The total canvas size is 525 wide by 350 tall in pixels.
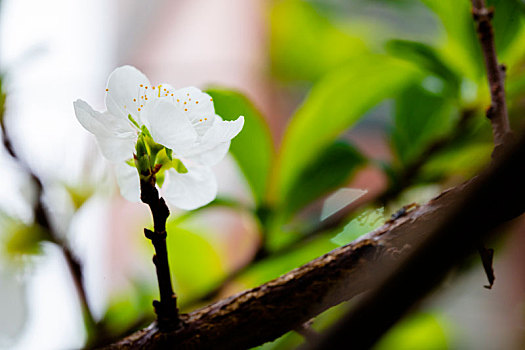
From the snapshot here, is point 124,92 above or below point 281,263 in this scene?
above

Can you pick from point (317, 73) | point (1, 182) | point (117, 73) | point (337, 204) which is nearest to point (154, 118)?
point (117, 73)

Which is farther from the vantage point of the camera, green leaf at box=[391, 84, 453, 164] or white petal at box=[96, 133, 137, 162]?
green leaf at box=[391, 84, 453, 164]

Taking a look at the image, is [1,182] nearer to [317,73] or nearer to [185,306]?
[185,306]

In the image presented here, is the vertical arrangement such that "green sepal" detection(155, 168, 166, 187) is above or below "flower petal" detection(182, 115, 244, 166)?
below

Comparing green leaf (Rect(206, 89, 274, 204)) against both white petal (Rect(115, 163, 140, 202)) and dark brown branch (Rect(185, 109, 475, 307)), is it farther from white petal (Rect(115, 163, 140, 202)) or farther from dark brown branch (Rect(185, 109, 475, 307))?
white petal (Rect(115, 163, 140, 202))

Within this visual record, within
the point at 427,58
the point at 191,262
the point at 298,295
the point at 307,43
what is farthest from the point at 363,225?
the point at 307,43

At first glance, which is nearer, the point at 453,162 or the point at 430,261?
the point at 430,261

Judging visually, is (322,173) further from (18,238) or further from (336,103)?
(18,238)

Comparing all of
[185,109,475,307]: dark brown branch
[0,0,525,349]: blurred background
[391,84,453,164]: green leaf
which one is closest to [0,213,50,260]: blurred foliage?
[0,0,525,349]: blurred background
